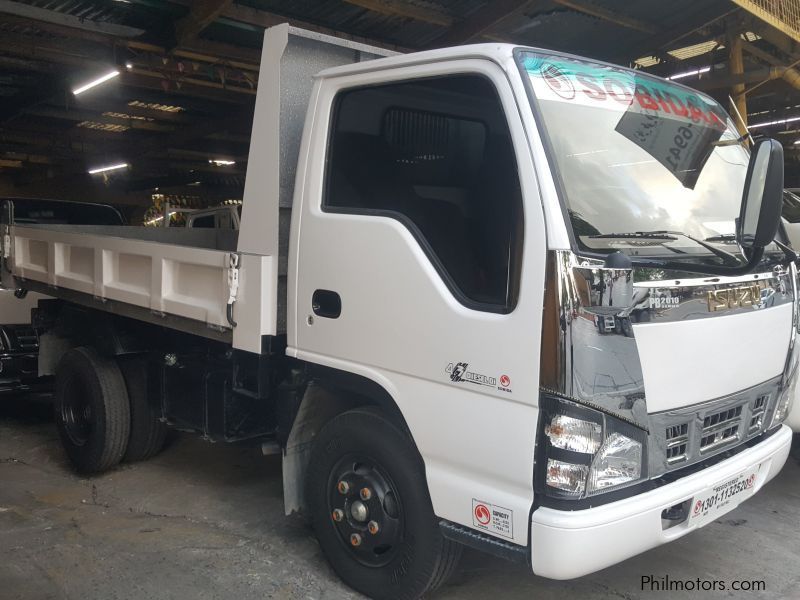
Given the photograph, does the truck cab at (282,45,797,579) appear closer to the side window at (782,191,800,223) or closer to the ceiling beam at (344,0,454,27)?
the side window at (782,191,800,223)

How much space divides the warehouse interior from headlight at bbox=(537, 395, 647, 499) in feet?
17.5

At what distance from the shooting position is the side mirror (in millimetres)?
2514

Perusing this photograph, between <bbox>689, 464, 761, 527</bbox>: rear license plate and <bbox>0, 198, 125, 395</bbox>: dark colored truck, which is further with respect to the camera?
<bbox>0, 198, 125, 395</bbox>: dark colored truck

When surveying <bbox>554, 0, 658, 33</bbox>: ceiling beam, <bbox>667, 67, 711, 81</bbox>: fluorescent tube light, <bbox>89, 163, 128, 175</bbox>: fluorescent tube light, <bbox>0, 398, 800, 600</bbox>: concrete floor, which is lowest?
<bbox>0, 398, 800, 600</bbox>: concrete floor

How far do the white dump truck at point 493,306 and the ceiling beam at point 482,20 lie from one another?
12.6 ft

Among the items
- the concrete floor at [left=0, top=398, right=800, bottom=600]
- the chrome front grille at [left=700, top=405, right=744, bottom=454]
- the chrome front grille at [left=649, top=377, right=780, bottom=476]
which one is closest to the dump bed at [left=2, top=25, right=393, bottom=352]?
the concrete floor at [left=0, top=398, right=800, bottom=600]

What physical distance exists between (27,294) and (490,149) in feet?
15.8

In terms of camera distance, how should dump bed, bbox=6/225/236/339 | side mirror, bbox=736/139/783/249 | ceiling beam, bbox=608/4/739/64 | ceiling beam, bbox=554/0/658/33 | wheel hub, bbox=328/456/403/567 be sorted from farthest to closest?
ceiling beam, bbox=608/4/739/64, ceiling beam, bbox=554/0/658/33, dump bed, bbox=6/225/236/339, wheel hub, bbox=328/456/403/567, side mirror, bbox=736/139/783/249

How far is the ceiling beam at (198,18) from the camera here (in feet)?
22.9

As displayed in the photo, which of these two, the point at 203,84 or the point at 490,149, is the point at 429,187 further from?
the point at 203,84

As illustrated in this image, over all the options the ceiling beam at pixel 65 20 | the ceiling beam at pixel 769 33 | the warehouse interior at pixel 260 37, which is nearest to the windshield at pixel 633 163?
the warehouse interior at pixel 260 37

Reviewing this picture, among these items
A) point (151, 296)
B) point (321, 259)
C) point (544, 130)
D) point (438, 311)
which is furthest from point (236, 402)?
point (544, 130)

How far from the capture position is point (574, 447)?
2566 mm

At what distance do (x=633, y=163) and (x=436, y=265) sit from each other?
3.02ft
